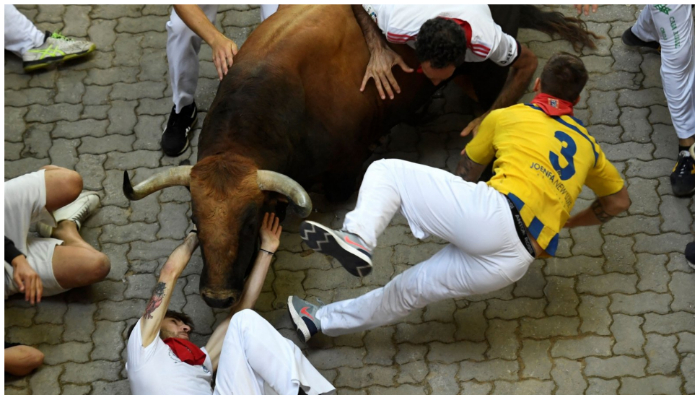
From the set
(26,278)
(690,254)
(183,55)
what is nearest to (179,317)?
(26,278)

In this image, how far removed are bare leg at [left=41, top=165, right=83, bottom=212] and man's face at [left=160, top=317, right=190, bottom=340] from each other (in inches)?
47.6

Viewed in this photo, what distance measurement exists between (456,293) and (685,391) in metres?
1.62

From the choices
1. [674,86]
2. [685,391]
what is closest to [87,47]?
[674,86]

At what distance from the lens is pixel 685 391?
5.13 metres

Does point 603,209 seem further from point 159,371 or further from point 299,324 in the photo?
point 159,371

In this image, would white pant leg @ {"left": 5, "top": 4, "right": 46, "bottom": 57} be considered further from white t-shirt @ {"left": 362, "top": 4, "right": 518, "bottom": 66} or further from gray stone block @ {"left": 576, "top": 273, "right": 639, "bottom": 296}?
gray stone block @ {"left": 576, "top": 273, "right": 639, "bottom": 296}

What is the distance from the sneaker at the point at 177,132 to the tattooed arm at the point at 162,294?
151 cm

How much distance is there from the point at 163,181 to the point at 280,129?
2.68ft

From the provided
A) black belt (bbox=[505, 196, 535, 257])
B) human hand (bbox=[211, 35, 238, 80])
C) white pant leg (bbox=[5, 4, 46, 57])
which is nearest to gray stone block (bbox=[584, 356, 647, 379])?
black belt (bbox=[505, 196, 535, 257])

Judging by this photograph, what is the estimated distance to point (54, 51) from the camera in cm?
700

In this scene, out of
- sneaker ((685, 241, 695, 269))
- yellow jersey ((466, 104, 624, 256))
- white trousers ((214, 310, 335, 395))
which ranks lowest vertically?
white trousers ((214, 310, 335, 395))

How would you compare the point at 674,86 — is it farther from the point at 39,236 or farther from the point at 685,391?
the point at 39,236

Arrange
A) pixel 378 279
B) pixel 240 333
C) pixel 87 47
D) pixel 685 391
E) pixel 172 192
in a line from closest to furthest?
1. pixel 240 333
2. pixel 685 391
3. pixel 378 279
4. pixel 172 192
5. pixel 87 47

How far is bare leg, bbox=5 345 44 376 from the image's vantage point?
512 cm
